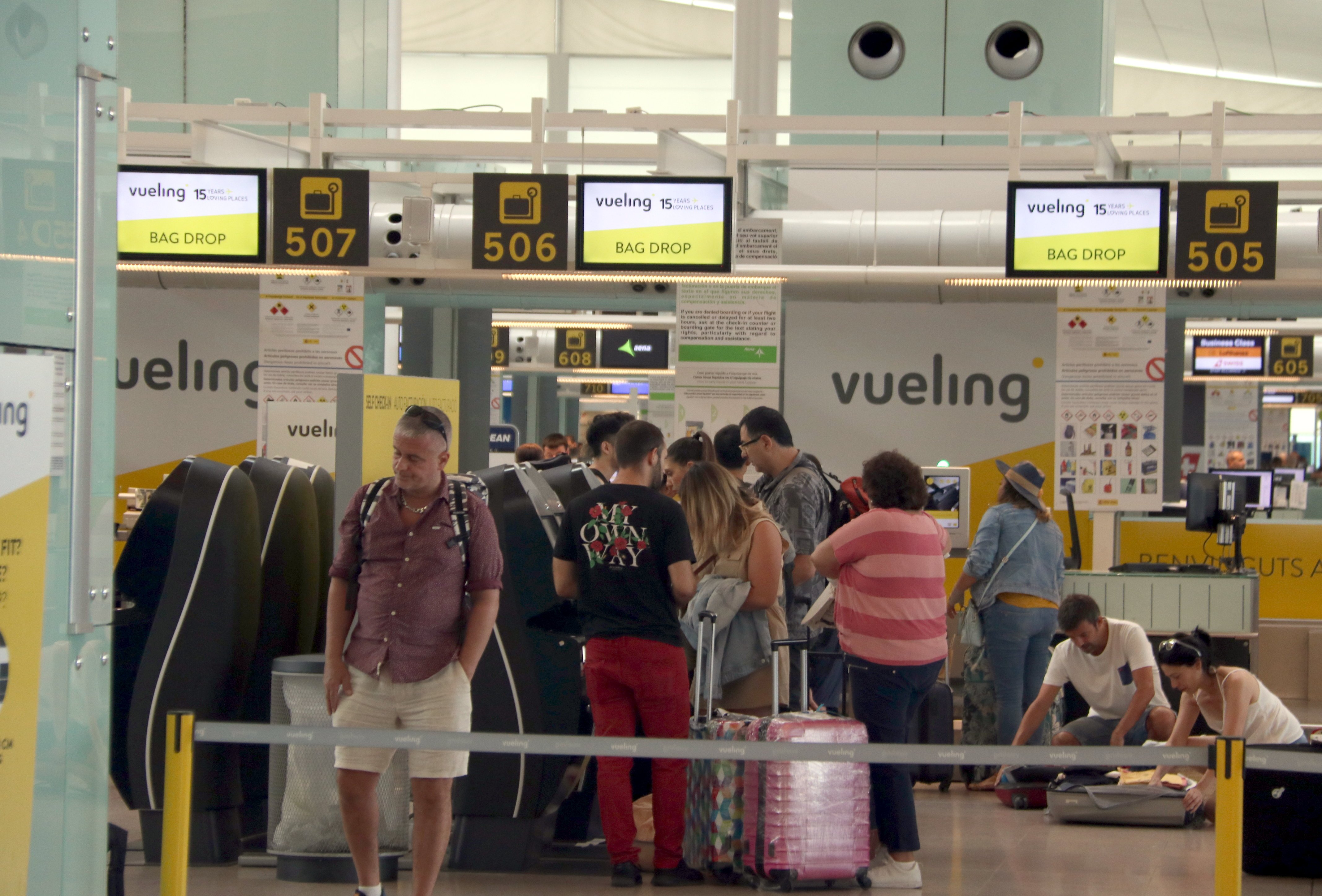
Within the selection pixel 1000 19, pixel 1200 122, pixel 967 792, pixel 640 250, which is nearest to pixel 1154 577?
pixel 967 792

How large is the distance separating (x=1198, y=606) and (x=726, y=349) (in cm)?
319

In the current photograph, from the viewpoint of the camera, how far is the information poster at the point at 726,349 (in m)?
9.16

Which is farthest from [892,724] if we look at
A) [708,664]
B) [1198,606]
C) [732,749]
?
[1198,606]

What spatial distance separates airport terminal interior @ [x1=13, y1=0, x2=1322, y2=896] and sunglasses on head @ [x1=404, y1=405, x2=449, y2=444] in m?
0.01

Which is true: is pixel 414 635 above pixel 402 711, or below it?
above

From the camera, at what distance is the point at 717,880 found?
484cm

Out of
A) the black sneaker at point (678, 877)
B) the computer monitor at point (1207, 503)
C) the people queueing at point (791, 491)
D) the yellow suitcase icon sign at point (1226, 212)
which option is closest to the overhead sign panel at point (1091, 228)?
the yellow suitcase icon sign at point (1226, 212)

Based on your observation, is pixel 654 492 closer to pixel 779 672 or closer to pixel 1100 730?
pixel 779 672

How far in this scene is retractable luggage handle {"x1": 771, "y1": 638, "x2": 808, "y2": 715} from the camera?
4.90 metres

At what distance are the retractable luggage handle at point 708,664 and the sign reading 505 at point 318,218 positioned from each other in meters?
3.67

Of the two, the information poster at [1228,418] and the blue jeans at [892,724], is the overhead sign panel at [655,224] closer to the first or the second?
the blue jeans at [892,724]

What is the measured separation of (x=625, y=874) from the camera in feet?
15.5

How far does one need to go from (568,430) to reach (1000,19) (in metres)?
25.3

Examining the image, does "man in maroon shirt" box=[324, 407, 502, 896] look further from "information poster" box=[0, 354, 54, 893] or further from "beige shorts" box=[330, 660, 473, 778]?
"information poster" box=[0, 354, 54, 893]
